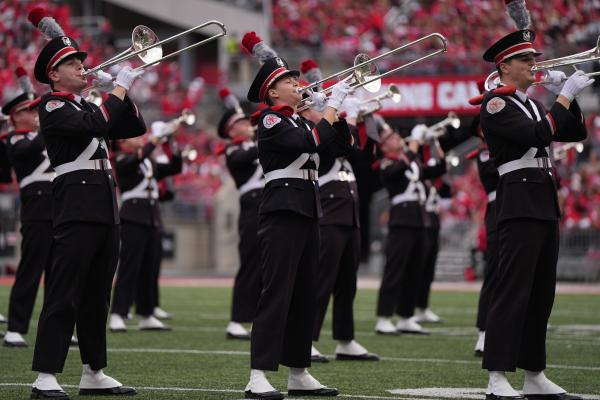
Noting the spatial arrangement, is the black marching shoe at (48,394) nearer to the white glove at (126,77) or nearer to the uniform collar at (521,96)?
the white glove at (126,77)

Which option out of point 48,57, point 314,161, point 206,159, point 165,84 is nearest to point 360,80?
point 314,161

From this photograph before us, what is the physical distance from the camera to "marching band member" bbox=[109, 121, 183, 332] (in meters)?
11.9

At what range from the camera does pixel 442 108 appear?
868 inches

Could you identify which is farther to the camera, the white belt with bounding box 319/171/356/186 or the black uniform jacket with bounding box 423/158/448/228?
the black uniform jacket with bounding box 423/158/448/228

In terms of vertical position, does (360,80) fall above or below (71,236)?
above

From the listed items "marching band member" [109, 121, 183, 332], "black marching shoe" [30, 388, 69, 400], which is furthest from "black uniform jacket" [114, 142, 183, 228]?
"black marching shoe" [30, 388, 69, 400]

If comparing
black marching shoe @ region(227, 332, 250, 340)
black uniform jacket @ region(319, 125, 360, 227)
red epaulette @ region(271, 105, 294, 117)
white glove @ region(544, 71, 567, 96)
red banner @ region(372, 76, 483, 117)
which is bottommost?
black marching shoe @ region(227, 332, 250, 340)

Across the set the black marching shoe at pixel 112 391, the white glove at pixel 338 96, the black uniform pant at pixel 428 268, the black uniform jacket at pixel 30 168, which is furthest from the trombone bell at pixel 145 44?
the black uniform pant at pixel 428 268

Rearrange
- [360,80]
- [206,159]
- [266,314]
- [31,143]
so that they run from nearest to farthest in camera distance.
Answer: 1. [266,314]
2. [360,80]
3. [31,143]
4. [206,159]

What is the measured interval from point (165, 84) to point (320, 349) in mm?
20711

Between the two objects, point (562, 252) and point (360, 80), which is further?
point (562, 252)

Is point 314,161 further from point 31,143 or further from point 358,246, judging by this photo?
point 31,143

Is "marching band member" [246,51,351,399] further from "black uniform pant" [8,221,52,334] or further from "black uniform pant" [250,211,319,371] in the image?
"black uniform pant" [8,221,52,334]

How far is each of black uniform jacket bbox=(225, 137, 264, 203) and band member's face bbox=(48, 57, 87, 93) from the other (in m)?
3.94
